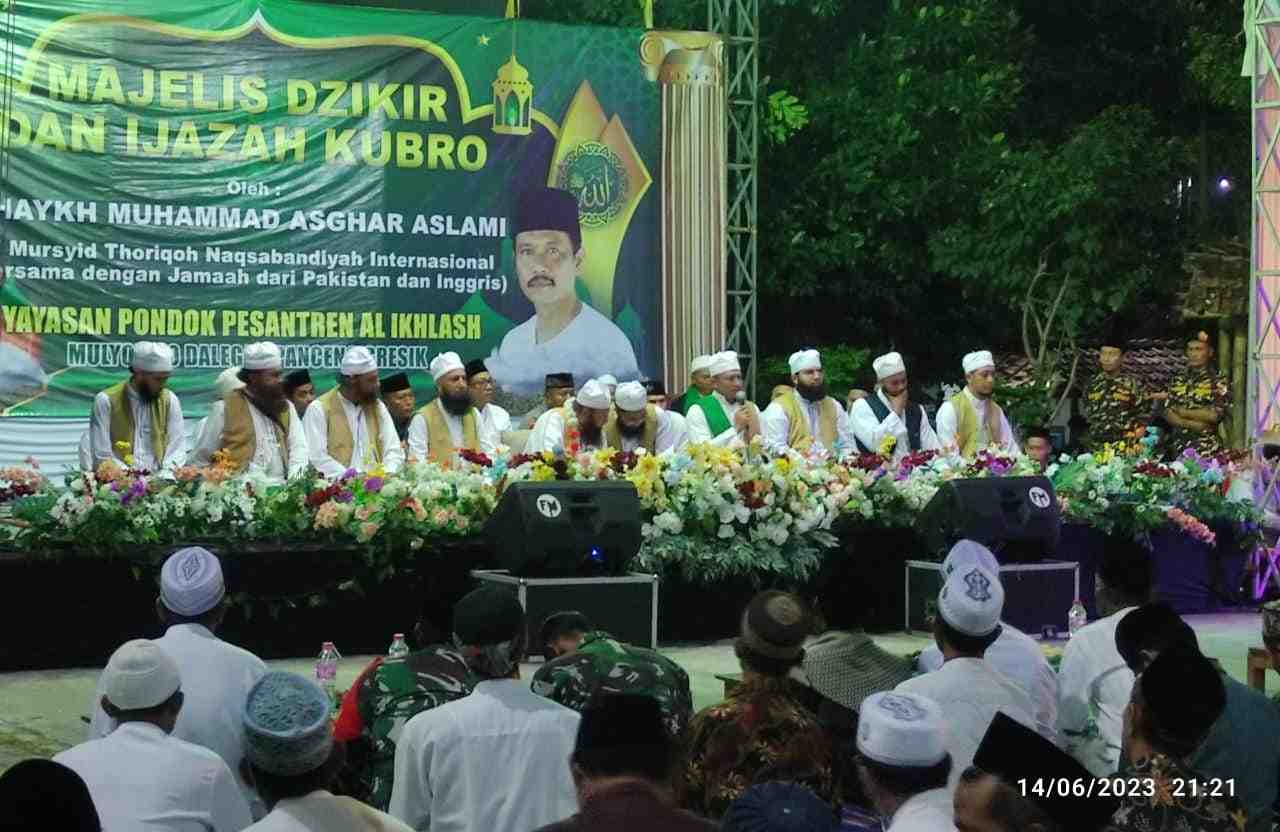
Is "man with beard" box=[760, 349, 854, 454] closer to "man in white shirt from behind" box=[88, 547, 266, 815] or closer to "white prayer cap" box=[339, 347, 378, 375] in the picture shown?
"white prayer cap" box=[339, 347, 378, 375]

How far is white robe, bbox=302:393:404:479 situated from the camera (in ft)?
41.4

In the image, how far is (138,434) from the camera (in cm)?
1229

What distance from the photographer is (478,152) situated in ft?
52.9

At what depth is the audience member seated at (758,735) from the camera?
4914 millimetres

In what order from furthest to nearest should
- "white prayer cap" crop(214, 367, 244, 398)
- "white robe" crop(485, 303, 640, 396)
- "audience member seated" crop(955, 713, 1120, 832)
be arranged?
"white robe" crop(485, 303, 640, 396), "white prayer cap" crop(214, 367, 244, 398), "audience member seated" crop(955, 713, 1120, 832)

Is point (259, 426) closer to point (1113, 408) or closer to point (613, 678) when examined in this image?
point (613, 678)

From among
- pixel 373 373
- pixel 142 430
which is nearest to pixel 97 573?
pixel 142 430

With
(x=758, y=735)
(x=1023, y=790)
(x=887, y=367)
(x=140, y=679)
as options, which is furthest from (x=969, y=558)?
(x=887, y=367)

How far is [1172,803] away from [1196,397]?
1269 centimetres

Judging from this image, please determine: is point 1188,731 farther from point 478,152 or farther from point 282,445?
point 478,152

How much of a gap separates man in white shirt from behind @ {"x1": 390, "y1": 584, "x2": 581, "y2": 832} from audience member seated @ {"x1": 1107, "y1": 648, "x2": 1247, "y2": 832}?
1.29 metres

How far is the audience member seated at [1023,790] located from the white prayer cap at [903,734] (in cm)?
9

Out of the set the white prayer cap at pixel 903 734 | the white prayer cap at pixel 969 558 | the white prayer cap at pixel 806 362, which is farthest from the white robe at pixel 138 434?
the white prayer cap at pixel 903 734

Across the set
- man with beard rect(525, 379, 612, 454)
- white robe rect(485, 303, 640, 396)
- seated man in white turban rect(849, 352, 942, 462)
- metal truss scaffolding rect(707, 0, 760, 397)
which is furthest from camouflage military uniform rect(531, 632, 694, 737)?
metal truss scaffolding rect(707, 0, 760, 397)
